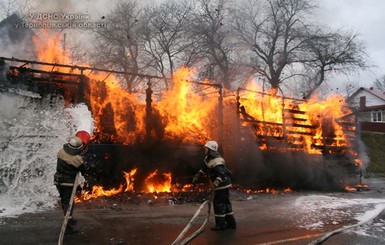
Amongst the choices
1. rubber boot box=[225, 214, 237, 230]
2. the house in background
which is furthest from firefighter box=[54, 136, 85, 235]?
the house in background

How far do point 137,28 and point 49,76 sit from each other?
67.5 feet

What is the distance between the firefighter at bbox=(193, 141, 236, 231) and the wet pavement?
0.21 metres

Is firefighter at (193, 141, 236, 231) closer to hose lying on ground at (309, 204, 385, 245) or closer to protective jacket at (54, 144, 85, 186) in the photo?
hose lying on ground at (309, 204, 385, 245)

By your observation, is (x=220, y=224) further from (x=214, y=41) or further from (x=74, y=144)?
(x=214, y=41)

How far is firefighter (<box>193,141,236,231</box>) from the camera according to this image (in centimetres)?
748

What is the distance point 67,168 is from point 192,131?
7283 millimetres

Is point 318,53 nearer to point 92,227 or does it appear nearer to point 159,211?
point 159,211

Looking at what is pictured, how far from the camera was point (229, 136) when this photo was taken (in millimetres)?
14766

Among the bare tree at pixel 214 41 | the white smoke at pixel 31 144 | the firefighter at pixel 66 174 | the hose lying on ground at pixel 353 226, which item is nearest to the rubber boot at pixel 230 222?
the hose lying on ground at pixel 353 226

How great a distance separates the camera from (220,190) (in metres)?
7.62

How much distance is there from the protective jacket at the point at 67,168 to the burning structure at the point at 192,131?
13.2 ft

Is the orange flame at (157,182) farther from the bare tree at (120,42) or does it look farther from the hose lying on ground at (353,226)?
the bare tree at (120,42)

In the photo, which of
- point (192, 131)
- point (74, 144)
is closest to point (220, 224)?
point (74, 144)

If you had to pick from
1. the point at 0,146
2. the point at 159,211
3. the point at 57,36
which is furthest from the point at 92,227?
the point at 57,36
